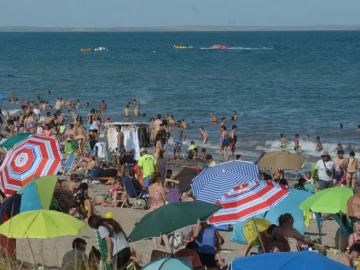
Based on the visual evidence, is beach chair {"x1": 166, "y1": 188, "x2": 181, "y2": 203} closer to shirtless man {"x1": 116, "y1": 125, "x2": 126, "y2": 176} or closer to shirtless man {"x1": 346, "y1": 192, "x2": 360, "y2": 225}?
shirtless man {"x1": 346, "y1": 192, "x2": 360, "y2": 225}

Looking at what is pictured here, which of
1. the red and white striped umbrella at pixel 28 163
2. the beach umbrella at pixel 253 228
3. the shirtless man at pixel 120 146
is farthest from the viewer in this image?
the shirtless man at pixel 120 146

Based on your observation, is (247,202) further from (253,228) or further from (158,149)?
(158,149)

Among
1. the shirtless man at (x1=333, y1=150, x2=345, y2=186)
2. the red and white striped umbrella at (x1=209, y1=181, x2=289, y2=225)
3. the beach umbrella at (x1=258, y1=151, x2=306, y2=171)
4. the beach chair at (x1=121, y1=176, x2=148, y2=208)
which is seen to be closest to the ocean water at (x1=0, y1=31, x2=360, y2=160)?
the shirtless man at (x1=333, y1=150, x2=345, y2=186)

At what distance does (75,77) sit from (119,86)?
9324 mm

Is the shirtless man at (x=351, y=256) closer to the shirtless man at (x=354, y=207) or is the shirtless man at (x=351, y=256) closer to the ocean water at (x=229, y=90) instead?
the shirtless man at (x=354, y=207)

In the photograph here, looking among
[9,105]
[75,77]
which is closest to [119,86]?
[75,77]

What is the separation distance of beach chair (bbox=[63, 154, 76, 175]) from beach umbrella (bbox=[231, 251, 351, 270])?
1219cm

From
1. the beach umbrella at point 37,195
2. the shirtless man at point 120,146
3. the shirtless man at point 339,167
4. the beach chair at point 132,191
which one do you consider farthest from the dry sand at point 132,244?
the shirtless man at point 120,146

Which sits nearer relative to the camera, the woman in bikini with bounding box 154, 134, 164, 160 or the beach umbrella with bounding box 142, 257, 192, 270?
the beach umbrella with bounding box 142, 257, 192, 270

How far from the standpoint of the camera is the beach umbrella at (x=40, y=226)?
7957 mm

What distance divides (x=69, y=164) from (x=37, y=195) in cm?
873

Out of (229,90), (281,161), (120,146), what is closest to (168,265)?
(281,161)

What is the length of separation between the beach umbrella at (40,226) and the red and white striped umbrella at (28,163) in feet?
10.6

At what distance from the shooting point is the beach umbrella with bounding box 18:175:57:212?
31.2ft
